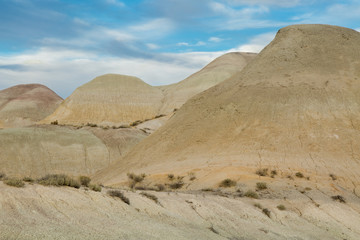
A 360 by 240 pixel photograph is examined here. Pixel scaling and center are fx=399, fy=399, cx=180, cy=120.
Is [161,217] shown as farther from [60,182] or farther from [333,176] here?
[333,176]

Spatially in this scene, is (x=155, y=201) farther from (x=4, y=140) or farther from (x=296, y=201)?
(x=4, y=140)

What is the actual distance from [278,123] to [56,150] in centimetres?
3121

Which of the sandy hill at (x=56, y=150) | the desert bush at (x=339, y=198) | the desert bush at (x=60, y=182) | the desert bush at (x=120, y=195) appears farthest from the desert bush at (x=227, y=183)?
the sandy hill at (x=56, y=150)

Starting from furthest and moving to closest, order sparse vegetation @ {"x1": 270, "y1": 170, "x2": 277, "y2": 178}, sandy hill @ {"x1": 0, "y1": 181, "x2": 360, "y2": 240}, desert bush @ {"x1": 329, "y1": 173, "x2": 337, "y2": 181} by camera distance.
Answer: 1. sparse vegetation @ {"x1": 270, "y1": 170, "x2": 277, "y2": 178}
2. desert bush @ {"x1": 329, "y1": 173, "x2": 337, "y2": 181}
3. sandy hill @ {"x1": 0, "y1": 181, "x2": 360, "y2": 240}

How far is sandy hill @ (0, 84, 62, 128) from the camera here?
4931 inches

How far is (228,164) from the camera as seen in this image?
85.0 ft

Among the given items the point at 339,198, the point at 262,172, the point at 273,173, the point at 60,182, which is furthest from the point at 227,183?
the point at 60,182

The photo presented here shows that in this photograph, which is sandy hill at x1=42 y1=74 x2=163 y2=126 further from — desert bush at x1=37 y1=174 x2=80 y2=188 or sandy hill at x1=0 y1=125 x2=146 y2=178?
desert bush at x1=37 y1=174 x2=80 y2=188

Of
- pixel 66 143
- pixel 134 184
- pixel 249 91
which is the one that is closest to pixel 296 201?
pixel 134 184

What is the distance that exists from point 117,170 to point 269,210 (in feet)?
61.4

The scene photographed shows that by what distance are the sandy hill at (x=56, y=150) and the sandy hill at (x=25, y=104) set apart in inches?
2895

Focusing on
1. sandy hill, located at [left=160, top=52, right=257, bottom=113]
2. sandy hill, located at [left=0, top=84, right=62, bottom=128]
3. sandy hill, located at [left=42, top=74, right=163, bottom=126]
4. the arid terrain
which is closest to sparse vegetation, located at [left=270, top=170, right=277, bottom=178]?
the arid terrain

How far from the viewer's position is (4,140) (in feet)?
160

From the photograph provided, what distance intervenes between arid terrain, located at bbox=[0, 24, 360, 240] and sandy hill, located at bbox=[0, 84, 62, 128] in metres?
74.5
